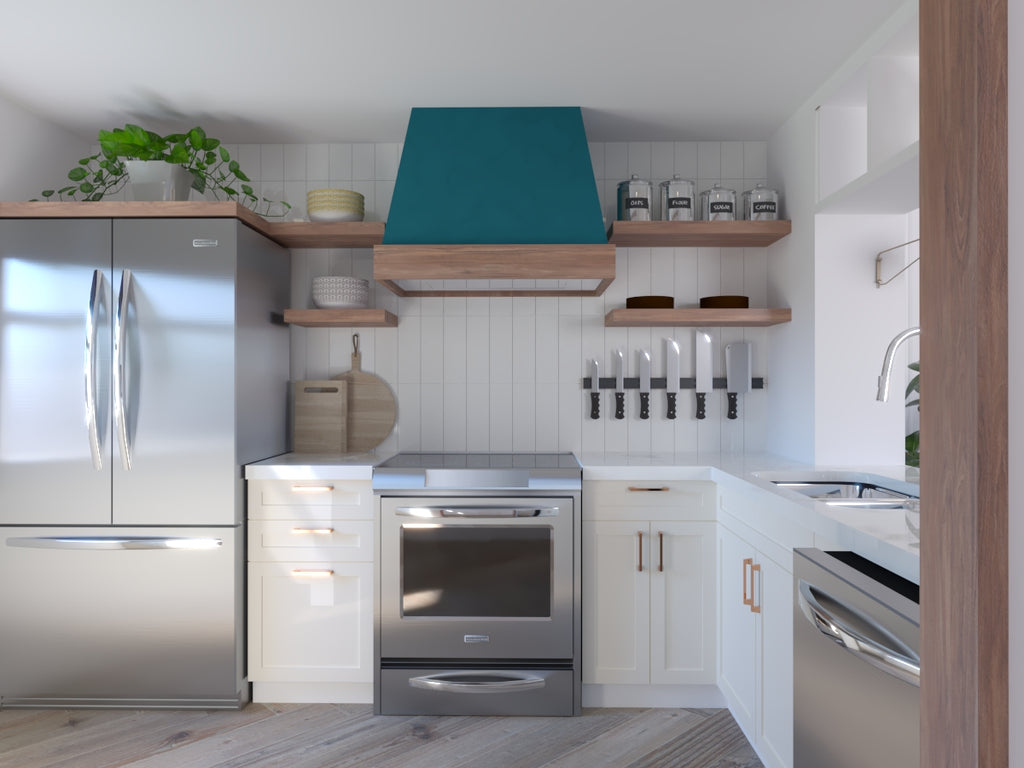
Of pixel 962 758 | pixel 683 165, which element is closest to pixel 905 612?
pixel 962 758

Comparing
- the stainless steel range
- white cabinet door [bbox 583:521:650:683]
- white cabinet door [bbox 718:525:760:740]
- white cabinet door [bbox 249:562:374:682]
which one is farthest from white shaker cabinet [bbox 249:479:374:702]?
white cabinet door [bbox 718:525:760:740]

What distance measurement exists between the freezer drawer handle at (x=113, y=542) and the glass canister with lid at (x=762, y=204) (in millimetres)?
2513

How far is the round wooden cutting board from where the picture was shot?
11.1 ft

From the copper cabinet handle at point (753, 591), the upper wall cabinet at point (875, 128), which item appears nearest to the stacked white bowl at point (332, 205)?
the upper wall cabinet at point (875, 128)

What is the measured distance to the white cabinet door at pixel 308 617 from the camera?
9.11 feet

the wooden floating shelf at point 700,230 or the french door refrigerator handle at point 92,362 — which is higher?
the wooden floating shelf at point 700,230

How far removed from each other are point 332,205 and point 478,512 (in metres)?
1.46

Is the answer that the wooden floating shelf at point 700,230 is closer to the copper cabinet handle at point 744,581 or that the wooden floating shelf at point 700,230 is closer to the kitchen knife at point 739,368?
the kitchen knife at point 739,368

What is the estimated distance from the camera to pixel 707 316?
3100 millimetres

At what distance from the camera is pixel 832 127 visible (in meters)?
2.77

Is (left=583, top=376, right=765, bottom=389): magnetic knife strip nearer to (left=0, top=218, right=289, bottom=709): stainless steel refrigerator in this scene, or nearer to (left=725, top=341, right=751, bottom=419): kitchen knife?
(left=725, top=341, right=751, bottom=419): kitchen knife

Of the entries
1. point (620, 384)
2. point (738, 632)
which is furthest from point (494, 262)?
point (738, 632)

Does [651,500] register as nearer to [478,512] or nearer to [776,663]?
[478,512]

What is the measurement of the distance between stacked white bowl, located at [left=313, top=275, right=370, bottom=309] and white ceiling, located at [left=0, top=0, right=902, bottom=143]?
2.21ft
